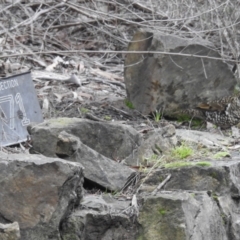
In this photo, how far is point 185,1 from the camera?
941 cm

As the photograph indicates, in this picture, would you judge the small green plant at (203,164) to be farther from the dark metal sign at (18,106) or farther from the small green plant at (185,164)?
the dark metal sign at (18,106)

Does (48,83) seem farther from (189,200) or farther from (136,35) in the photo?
(189,200)

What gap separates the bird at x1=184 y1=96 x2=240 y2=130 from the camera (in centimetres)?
872

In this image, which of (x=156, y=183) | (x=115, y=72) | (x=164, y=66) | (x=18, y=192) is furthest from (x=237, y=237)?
(x=115, y=72)

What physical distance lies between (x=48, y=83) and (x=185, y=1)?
6.15 feet

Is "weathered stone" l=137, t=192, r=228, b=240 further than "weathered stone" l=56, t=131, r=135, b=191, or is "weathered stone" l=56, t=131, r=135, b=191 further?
"weathered stone" l=56, t=131, r=135, b=191

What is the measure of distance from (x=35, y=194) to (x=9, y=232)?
0.52 metres

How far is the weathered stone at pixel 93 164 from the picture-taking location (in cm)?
588

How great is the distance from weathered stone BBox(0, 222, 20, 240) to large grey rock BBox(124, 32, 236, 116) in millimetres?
4089

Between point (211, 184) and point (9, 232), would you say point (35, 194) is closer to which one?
point (9, 232)

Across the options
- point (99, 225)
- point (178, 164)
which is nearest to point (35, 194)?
point (99, 225)

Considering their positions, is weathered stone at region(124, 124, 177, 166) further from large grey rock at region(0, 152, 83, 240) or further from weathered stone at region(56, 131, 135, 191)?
large grey rock at region(0, 152, 83, 240)

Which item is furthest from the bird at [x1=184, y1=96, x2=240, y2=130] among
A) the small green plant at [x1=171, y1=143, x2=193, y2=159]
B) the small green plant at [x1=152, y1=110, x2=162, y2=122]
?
the small green plant at [x1=171, y1=143, x2=193, y2=159]

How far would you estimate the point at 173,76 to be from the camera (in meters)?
8.62
